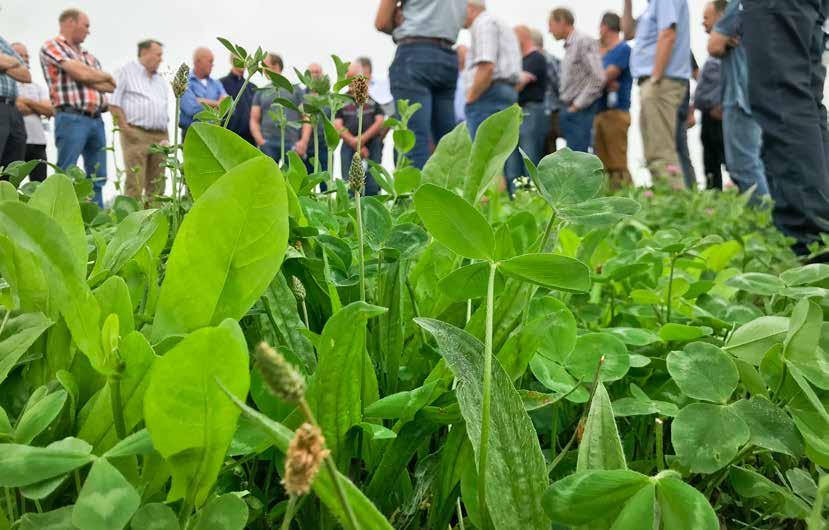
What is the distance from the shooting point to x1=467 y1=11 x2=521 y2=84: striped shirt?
5.14 metres

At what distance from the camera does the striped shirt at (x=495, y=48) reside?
5145 millimetres

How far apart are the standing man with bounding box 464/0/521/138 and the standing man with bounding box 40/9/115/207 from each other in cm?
305

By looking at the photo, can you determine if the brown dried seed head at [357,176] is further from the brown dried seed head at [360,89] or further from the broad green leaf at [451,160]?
the broad green leaf at [451,160]

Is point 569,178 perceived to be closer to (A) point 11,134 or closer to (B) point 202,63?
(A) point 11,134

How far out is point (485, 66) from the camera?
510 cm

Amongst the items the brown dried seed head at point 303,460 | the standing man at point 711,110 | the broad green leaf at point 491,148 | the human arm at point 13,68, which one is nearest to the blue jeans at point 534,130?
the standing man at point 711,110

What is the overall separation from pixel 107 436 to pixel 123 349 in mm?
63

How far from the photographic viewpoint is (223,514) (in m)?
0.39

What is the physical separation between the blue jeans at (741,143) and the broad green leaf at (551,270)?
4930 mm

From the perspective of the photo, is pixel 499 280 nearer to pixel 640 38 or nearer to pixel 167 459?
pixel 167 459

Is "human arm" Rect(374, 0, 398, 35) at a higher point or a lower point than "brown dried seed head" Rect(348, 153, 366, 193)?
higher

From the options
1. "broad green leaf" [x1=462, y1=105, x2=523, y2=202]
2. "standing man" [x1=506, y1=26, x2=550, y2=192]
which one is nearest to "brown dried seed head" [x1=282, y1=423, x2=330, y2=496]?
"broad green leaf" [x1=462, y1=105, x2=523, y2=202]

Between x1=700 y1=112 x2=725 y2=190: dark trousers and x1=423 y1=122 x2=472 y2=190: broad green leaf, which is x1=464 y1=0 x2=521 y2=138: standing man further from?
x1=423 y1=122 x2=472 y2=190: broad green leaf

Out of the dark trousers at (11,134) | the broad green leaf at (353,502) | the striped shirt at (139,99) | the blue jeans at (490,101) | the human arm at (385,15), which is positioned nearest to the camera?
the broad green leaf at (353,502)
